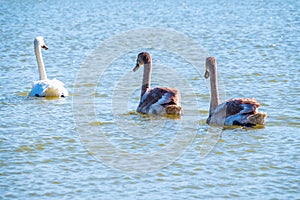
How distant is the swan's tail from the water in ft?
0.50

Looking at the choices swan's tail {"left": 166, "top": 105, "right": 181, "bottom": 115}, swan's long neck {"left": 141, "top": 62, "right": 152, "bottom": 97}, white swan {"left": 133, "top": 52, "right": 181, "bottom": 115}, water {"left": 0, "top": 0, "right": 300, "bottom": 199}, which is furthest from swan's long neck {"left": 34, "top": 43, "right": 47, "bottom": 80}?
swan's tail {"left": 166, "top": 105, "right": 181, "bottom": 115}

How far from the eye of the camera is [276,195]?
8102 millimetres

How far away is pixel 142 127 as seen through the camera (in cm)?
1147

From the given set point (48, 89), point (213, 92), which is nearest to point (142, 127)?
point (213, 92)

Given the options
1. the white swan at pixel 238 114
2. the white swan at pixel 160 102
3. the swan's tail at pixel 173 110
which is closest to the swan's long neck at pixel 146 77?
the white swan at pixel 160 102

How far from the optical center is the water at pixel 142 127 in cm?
855

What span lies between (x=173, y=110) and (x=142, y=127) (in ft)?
2.31

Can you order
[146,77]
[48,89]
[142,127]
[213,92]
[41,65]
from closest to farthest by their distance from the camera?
[142,127]
[213,92]
[146,77]
[48,89]
[41,65]

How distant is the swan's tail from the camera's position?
11.8 m

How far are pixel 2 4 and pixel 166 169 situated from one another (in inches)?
1065

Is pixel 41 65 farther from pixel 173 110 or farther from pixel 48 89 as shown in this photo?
pixel 173 110

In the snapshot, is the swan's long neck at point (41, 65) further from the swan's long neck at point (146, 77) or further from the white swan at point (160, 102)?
the white swan at point (160, 102)

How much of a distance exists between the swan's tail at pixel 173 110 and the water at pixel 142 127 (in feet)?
0.50

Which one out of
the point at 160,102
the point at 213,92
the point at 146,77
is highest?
the point at 146,77
